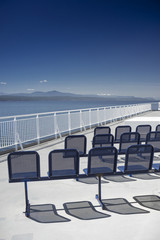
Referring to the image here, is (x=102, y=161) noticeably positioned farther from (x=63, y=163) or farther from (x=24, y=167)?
(x=24, y=167)

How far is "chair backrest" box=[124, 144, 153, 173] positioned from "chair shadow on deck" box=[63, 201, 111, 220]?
754 mm

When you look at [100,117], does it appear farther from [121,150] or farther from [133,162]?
[133,162]

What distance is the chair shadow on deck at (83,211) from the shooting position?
3096mm

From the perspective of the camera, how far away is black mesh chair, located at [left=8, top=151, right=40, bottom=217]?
3100 millimetres

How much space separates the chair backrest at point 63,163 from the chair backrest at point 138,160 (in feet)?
2.50

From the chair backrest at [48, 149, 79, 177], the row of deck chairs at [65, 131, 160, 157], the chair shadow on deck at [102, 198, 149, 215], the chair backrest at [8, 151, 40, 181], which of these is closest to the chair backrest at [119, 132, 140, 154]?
the row of deck chairs at [65, 131, 160, 157]

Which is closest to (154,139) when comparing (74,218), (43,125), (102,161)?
(102,161)

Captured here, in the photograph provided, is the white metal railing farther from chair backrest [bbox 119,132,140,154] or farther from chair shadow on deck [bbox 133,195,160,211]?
chair shadow on deck [bbox 133,195,160,211]

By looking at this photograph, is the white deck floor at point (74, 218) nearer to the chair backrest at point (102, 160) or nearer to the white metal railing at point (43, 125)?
the chair backrest at point (102, 160)

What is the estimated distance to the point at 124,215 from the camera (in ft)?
10.2

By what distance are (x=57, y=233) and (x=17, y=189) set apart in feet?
5.40

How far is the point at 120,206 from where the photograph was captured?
133 inches

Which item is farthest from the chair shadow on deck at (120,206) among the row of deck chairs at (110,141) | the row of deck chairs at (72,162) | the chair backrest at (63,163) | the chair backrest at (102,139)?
the chair backrest at (102,139)

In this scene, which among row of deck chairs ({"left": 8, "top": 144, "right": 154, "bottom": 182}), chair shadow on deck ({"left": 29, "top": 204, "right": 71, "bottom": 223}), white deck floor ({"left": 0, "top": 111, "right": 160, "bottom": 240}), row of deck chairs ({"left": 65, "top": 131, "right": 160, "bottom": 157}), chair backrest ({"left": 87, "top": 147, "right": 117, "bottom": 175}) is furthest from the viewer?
row of deck chairs ({"left": 65, "top": 131, "right": 160, "bottom": 157})
